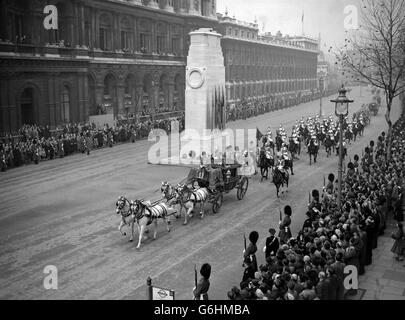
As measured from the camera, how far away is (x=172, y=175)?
24.5 m

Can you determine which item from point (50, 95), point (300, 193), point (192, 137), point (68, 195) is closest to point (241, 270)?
point (300, 193)

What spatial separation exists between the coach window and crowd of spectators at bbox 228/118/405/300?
31.2 meters

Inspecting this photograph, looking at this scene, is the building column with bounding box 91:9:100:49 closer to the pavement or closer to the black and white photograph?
the black and white photograph

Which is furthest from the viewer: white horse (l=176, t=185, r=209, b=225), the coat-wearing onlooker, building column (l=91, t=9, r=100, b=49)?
building column (l=91, t=9, r=100, b=49)

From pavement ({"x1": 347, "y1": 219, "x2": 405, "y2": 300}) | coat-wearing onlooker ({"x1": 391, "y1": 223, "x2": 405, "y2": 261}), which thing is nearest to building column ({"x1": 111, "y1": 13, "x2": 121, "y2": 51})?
pavement ({"x1": 347, "y1": 219, "x2": 405, "y2": 300})

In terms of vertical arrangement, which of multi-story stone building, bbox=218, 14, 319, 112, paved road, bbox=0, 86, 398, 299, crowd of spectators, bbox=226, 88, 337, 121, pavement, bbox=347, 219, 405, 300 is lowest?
pavement, bbox=347, 219, 405, 300

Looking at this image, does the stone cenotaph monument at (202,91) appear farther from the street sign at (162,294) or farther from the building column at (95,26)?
the street sign at (162,294)

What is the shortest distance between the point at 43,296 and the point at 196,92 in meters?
19.4

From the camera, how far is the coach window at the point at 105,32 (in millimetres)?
42375

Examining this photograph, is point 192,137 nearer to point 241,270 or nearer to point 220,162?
point 220,162

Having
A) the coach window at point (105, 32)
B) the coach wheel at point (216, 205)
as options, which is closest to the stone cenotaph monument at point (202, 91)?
the coach wheel at point (216, 205)

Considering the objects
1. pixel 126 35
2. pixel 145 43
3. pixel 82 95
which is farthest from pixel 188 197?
pixel 145 43

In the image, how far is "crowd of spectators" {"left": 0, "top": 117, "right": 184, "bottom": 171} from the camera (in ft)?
88.4

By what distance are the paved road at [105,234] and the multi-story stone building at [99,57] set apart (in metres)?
9.78
